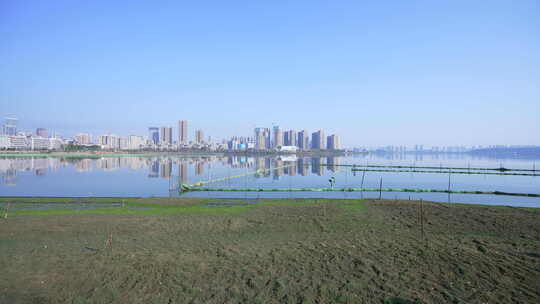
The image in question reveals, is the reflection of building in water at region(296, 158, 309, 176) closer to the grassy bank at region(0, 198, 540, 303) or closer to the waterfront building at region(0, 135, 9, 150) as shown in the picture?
the grassy bank at region(0, 198, 540, 303)

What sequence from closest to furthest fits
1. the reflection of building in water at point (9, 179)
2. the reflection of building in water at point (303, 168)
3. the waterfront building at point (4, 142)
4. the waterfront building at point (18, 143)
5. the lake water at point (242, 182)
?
the lake water at point (242, 182)
the reflection of building in water at point (9, 179)
the reflection of building in water at point (303, 168)
the waterfront building at point (4, 142)
the waterfront building at point (18, 143)

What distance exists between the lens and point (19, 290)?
6695 mm

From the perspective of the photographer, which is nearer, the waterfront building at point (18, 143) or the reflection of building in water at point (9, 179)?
the reflection of building in water at point (9, 179)

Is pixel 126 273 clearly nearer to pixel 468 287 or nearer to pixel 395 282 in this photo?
pixel 395 282

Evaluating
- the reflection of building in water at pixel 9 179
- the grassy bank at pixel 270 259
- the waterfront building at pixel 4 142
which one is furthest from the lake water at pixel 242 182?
the waterfront building at pixel 4 142

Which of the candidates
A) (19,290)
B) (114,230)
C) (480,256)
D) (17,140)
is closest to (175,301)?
(19,290)

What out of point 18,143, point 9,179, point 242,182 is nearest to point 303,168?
point 242,182

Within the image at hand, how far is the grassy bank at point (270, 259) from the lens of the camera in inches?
261

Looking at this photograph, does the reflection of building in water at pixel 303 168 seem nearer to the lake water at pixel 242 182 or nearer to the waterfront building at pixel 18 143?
the lake water at pixel 242 182

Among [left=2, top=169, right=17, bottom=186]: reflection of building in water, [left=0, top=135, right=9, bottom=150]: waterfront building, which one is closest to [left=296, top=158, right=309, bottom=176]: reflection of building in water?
[left=2, top=169, right=17, bottom=186]: reflection of building in water

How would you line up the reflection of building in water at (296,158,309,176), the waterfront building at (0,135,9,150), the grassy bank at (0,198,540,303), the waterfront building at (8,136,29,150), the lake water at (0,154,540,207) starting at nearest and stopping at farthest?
the grassy bank at (0,198,540,303) < the lake water at (0,154,540,207) < the reflection of building in water at (296,158,309,176) < the waterfront building at (0,135,9,150) < the waterfront building at (8,136,29,150)

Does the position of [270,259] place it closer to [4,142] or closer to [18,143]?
[4,142]

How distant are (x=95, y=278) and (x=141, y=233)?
14.4ft

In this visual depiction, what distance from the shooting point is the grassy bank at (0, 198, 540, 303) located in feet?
21.7
